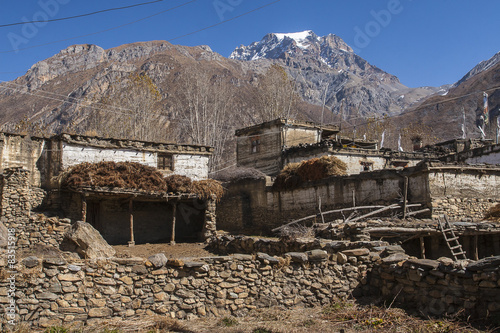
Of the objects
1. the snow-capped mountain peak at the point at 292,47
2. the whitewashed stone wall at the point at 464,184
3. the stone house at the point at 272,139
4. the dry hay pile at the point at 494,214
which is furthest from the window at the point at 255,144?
the snow-capped mountain peak at the point at 292,47

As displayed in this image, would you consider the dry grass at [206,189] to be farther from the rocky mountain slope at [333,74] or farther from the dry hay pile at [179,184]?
the rocky mountain slope at [333,74]

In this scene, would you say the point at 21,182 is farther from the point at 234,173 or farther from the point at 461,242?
the point at 461,242

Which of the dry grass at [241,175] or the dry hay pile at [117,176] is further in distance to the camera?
the dry grass at [241,175]

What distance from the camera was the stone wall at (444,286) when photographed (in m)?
6.54

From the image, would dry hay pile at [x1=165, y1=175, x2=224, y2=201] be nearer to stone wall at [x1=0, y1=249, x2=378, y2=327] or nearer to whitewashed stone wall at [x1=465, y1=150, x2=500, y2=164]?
stone wall at [x1=0, y1=249, x2=378, y2=327]

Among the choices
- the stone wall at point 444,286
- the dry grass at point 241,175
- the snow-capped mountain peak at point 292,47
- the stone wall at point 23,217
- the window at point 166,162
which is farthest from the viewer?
the snow-capped mountain peak at point 292,47

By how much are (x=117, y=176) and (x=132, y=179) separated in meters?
→ 0.76

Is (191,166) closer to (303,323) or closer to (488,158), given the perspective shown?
(303,323)

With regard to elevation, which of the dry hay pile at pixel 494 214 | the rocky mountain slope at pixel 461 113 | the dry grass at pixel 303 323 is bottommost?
the dry grass at pixel 303 323

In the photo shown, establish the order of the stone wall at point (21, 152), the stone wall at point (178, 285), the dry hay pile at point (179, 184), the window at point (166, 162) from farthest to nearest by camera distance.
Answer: the window at point (166, 162)
the dry hay pile at point (179, 184)
the stone wall at point (21, 152)
the stone wall at point (178, 285)

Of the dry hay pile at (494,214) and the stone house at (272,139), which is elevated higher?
the stone house at (272,139)

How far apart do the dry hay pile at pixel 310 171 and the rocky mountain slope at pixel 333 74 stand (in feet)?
233

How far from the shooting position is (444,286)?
7141 millimetres

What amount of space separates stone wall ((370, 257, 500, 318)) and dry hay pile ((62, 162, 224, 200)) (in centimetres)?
1424
